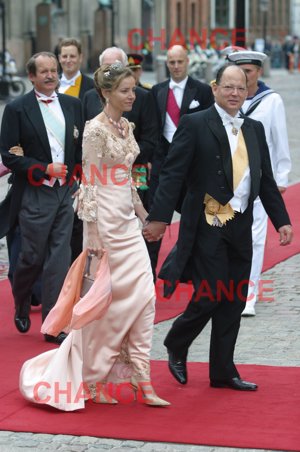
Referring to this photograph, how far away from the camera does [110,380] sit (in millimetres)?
7004

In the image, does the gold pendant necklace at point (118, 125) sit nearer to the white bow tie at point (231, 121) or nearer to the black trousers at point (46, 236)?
the white bow tie at point (231, 121)

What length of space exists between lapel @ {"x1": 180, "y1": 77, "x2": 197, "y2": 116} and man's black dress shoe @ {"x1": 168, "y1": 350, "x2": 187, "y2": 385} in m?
3.84

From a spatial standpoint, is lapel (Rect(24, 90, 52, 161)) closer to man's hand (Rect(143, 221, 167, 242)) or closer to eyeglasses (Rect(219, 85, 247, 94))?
man's hand (Rect(143, 221, 167, 242))

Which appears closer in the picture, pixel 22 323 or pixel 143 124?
pixel 22 323

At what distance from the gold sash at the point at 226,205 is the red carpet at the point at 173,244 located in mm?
2246

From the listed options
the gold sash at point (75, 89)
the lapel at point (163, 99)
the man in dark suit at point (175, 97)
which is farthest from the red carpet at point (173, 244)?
the gold sash at point (75, 89)

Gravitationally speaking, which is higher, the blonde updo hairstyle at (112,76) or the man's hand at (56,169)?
the blonde updo hairstyle at (112,76)

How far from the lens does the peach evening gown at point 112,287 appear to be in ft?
22.4

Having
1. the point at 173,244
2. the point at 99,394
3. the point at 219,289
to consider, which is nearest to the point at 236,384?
the point at 219,289

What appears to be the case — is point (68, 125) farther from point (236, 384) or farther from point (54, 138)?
point (236, 384)

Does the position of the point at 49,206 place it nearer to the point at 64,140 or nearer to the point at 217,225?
the point at 64,140

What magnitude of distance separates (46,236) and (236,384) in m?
1.97

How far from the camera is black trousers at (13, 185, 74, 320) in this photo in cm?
850

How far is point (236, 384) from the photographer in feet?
23.6
